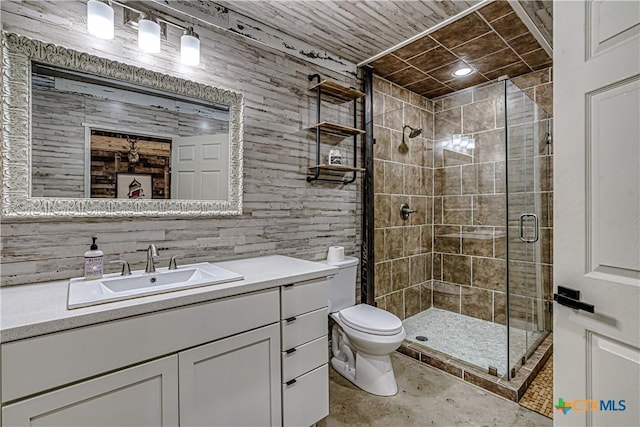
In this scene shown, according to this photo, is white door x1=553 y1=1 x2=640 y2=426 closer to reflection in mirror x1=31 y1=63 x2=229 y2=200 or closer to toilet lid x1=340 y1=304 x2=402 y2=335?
toilet lid x1=340 y1=304 x2=402 y2=335

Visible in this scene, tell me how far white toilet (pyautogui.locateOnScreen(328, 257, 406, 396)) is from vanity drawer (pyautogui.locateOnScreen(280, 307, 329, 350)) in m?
0.44

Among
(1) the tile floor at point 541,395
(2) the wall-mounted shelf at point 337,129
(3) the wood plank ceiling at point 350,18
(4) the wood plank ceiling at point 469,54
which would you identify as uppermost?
(3) the wood plank ceiling at point 350,18

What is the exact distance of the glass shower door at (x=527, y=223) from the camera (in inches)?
87.9

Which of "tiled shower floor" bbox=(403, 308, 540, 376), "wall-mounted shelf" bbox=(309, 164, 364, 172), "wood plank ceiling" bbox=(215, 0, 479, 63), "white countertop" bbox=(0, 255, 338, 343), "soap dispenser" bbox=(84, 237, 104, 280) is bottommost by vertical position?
"tiled shower floor" bbox=(403, 308, 540, 376)

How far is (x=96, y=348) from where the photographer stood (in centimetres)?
97

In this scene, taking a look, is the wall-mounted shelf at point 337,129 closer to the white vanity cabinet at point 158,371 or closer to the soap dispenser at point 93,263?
the white vanity cabinet at point 158,371

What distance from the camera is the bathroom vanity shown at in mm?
897

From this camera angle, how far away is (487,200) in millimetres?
2869

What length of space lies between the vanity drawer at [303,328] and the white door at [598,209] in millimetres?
994

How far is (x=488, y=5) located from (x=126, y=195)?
232 centimetres

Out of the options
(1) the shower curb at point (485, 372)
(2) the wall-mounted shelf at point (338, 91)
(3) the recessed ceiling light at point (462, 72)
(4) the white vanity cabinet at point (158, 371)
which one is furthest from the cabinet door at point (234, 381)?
(3) the recessed ceiling light at point (462, 72)

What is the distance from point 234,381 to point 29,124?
1.42 m

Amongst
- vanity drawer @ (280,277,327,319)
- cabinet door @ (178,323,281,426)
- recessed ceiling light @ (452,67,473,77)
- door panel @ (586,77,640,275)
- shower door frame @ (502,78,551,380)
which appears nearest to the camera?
door panel @ (586,77,640,275)

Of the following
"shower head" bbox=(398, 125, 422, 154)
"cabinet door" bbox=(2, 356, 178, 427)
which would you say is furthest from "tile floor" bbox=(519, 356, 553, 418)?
"shower head" bbox=(398, 125, 422, 154)
